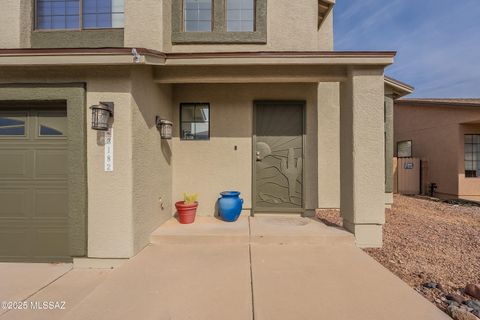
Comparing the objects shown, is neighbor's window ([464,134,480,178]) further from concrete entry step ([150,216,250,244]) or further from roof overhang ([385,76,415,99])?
concrete entry step ([150,216,250,244])

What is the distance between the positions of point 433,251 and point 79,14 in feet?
27.4

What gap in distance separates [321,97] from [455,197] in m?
8.14

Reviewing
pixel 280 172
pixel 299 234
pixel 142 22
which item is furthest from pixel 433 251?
pixel 142 22

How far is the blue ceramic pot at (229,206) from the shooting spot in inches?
188

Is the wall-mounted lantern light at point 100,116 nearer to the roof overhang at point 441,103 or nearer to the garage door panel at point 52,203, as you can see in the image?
the garage door panel at point 52,203

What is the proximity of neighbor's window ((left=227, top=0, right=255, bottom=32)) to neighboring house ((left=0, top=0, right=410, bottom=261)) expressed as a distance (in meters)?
0.02

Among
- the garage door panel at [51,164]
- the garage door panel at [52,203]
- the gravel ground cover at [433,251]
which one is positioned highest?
the garage door panel at [51,164]

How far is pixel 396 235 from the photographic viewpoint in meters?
4.66

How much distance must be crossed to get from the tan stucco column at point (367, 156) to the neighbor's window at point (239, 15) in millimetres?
2835

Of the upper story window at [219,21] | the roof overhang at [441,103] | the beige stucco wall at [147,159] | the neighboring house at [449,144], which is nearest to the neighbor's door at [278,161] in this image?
the upper story window at [219,21]

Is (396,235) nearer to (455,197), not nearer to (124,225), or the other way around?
(124,225)

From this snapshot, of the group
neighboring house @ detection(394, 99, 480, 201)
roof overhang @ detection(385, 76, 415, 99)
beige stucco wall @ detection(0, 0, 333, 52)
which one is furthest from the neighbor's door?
neighboring house @ detection(394, 99, 480, 201)

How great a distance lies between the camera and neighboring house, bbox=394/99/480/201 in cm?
923

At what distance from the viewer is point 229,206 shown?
4758mm
